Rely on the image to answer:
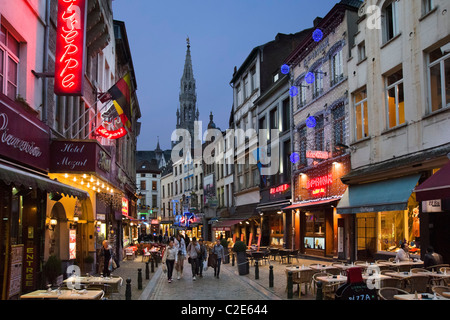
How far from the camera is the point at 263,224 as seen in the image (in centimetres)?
3612

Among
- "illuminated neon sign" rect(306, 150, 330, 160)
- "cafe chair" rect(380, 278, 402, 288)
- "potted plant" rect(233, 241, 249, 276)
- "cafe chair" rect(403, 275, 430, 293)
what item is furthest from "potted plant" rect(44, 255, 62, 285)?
"illuminated neon sign" rect(306, 150, 330, 160)

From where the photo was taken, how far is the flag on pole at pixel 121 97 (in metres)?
15.5

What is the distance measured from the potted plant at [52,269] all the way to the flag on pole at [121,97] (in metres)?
5.31

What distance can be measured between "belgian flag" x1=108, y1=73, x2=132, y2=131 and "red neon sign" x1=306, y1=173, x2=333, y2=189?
11.7 meters

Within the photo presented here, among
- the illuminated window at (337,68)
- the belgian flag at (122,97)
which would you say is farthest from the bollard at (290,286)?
the illuminated window at (337,68)

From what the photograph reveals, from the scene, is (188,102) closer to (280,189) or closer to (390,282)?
(280,189)

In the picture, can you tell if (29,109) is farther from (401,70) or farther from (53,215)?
(401,70)

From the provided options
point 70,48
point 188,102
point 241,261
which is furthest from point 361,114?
point 188,102

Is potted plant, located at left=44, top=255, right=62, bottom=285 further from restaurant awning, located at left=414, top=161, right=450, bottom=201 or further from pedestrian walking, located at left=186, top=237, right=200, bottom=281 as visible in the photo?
restaurant awning, located at left=414, top=161, right=450, bottom=201

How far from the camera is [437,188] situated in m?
11.5

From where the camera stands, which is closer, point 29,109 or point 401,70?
Answer: point 29,109

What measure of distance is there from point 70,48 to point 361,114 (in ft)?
44.5
